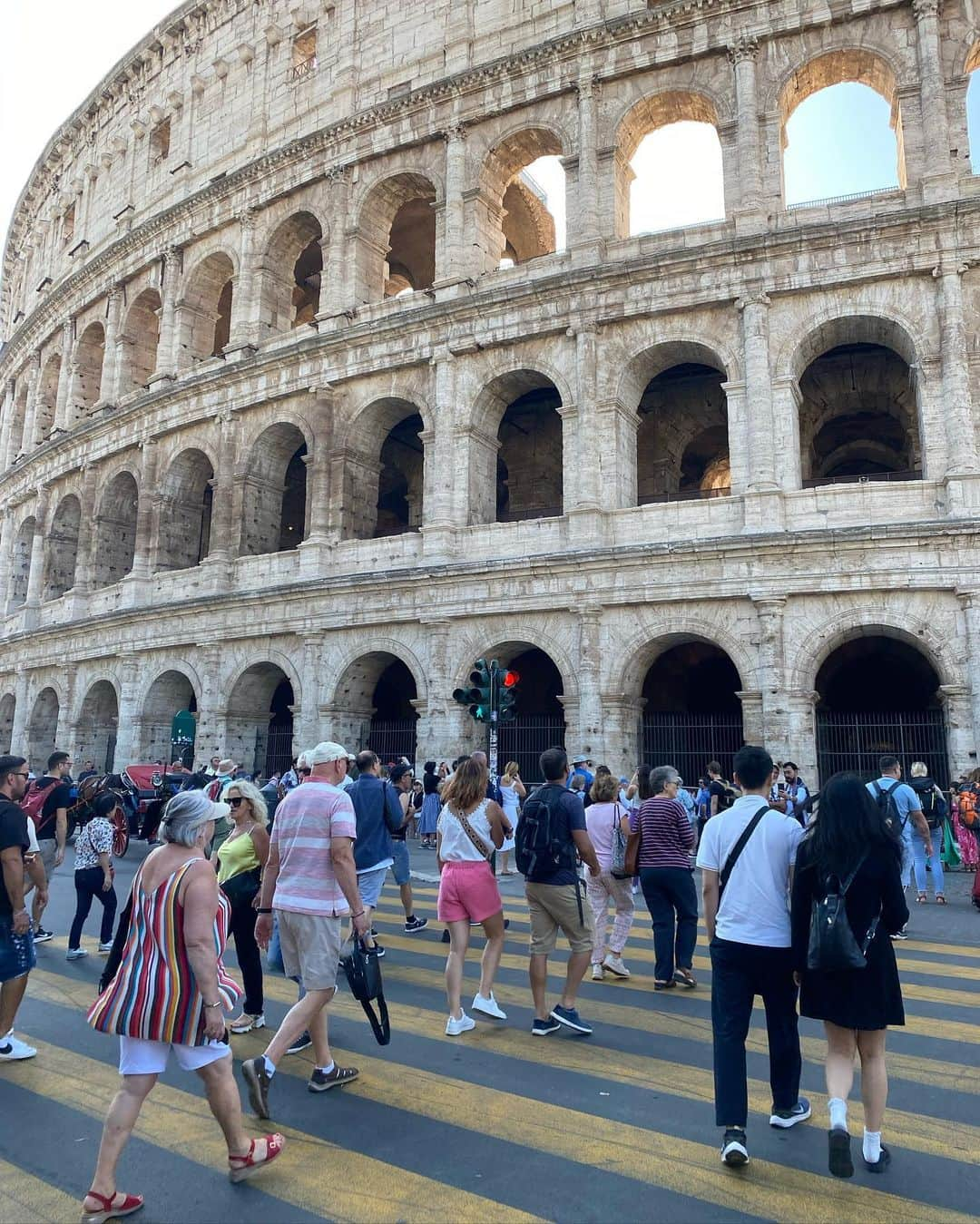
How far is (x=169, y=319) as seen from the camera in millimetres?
25312

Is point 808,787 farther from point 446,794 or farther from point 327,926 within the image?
point 327,926

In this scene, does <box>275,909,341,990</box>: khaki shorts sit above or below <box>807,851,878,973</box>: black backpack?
below

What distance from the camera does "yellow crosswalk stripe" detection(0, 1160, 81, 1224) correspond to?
3.41 metres

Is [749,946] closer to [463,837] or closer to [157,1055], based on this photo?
[463,837]

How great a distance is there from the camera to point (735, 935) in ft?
12.9

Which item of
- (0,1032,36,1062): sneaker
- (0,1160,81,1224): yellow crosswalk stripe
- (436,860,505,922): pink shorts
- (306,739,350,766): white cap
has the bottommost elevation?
(0,1160,81,1224): yellow crosswalk stripe

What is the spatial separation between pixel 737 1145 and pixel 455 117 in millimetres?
21927

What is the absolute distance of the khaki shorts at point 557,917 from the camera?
18.1ft

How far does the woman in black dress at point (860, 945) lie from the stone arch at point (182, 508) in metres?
22.6

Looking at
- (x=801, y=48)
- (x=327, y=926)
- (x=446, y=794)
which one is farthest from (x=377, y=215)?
(x=327, y=926)

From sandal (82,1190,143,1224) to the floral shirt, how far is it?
4.51 metres

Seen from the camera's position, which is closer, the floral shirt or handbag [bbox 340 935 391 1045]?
handbag [bbox 340 935 391 1045]

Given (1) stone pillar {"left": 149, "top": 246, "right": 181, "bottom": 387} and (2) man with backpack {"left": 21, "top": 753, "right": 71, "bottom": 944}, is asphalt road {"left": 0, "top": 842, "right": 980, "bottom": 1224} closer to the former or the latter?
(2) man with backpack {"left": 21, "top": 753, "right": 71, "bottom": 944}

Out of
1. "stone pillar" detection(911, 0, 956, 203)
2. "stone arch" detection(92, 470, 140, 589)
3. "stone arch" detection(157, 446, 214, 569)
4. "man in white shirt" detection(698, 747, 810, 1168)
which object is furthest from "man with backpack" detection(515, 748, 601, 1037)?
"stone arch" detection(92, 470, 140, 589)
